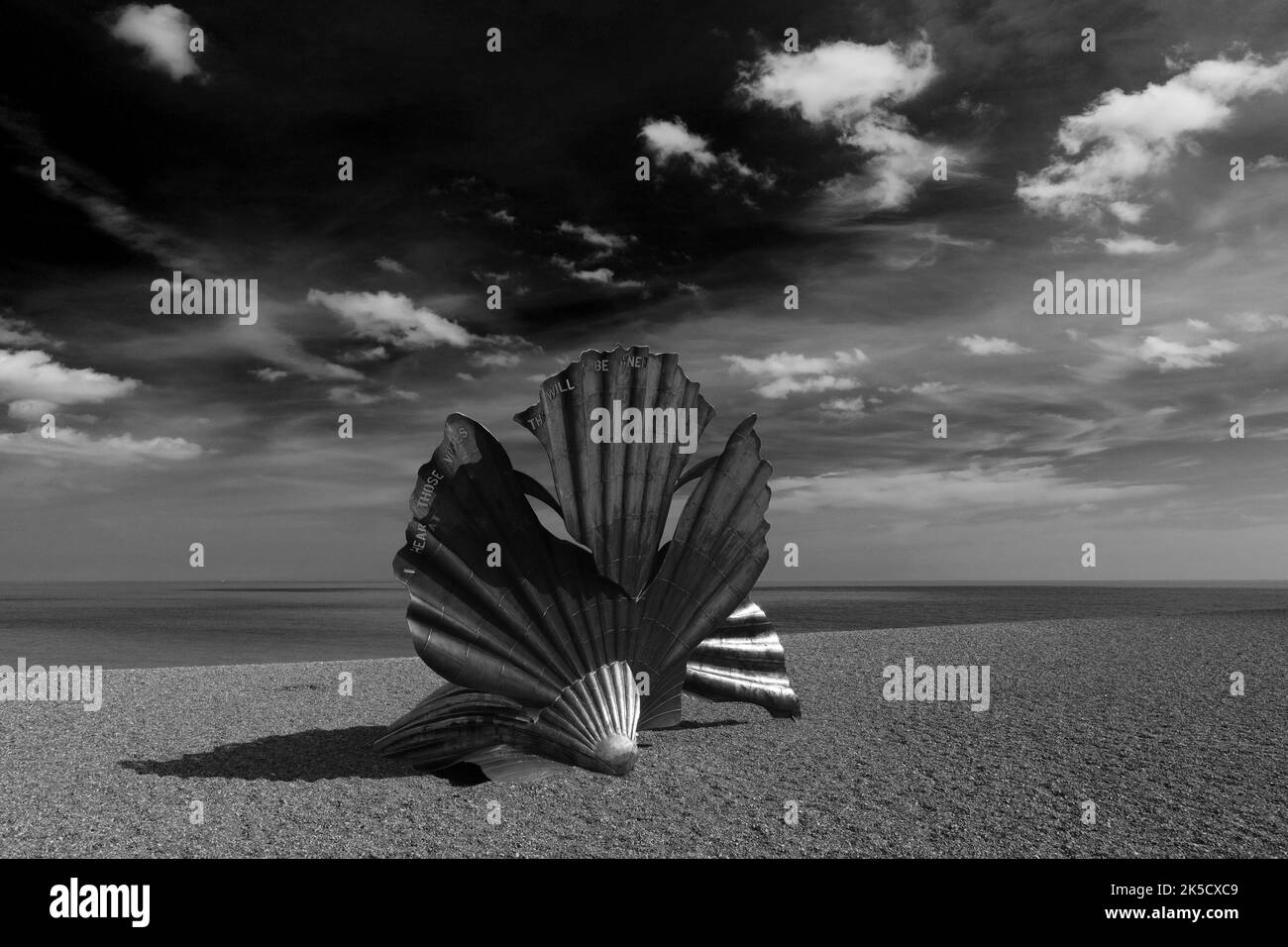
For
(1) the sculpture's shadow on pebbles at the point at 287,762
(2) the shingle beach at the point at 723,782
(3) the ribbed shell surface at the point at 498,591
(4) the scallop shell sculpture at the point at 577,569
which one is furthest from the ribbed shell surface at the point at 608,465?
(1) the sculpture's shadow on pebbles at the point at 287,762

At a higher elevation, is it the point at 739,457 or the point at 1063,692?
the point at 739,457

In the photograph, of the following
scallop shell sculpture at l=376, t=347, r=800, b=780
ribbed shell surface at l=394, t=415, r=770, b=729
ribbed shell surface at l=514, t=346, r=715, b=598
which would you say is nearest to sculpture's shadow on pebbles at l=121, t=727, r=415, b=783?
scallop shell sculpture at l=376, t=347, r=800, b=780

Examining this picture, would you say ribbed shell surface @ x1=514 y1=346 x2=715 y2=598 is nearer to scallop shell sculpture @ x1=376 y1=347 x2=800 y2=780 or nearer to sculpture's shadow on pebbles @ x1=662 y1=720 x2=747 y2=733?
scallop shell sculpture @ x1=376 y1=347 x2=800 y2=780

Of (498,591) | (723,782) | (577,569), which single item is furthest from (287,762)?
(723,782)

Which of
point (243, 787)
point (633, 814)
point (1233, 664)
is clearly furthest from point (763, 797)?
point (1233, 664)

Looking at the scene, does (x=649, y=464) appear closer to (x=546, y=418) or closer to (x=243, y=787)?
(x=546, y=418)

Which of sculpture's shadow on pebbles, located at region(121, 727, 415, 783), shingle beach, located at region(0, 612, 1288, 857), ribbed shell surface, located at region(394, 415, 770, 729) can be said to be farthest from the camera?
sculpture's shadow on pebbles, located at region(121, 727, 415, 783)

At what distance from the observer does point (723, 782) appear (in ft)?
25.8

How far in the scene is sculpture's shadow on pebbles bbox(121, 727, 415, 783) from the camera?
8.28 meters

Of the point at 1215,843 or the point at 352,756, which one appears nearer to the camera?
the point at 1215,843

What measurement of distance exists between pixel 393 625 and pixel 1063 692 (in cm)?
3751

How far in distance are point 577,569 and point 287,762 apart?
12.8 ft

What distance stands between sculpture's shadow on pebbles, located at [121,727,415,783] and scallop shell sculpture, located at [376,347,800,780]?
0.41m

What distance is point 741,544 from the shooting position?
342 inches
